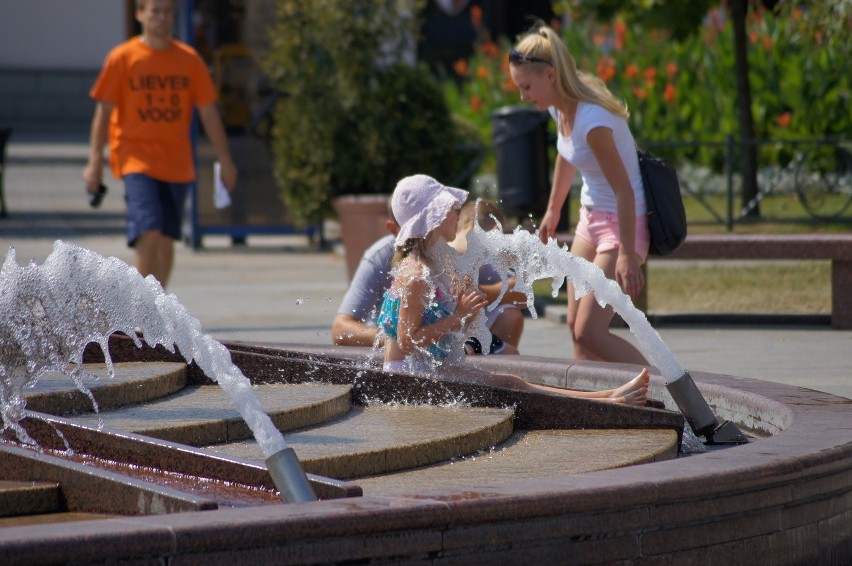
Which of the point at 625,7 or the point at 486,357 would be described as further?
the point at 625,7

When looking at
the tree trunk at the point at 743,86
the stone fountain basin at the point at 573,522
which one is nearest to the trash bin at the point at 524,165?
the tree trunk at the point at 743,86

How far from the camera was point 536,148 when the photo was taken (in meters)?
12.7

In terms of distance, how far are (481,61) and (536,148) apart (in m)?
11.9

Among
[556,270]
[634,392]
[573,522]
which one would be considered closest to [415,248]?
[556,270]

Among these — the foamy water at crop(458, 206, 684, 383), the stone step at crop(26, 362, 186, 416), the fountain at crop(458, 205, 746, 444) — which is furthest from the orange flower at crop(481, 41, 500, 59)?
the stone step at crop(26, 362, 186, 416)

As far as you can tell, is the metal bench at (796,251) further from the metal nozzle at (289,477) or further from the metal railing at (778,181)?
the metal nozzle at (289,477)

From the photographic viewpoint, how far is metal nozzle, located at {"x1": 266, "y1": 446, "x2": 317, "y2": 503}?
3.72 m

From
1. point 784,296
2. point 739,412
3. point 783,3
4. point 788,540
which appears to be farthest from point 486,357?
point 783,3

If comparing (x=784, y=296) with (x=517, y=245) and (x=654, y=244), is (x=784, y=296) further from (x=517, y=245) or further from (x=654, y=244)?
(x=517, y=245)

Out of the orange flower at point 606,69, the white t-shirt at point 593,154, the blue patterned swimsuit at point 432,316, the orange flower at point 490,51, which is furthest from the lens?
the orange flower at point 490,51

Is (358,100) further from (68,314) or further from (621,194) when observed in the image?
(68,314)

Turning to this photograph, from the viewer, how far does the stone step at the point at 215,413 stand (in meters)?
4.84

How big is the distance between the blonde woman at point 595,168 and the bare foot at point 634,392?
2.66ft

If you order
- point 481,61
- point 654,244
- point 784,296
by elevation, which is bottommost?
point 784,296
